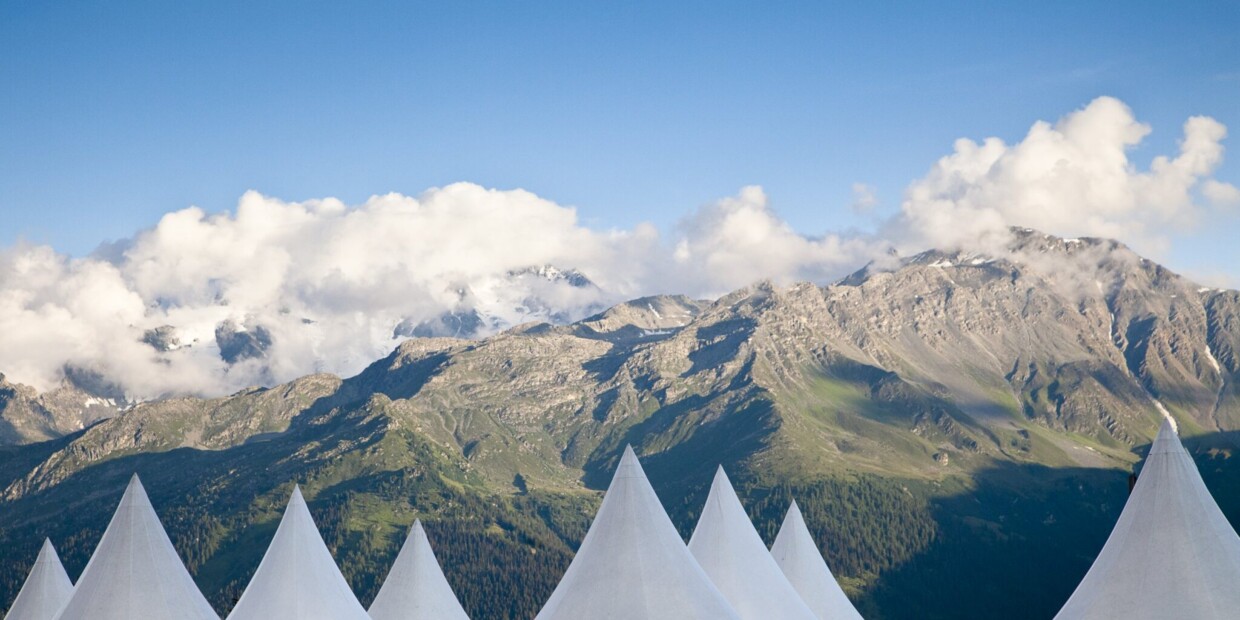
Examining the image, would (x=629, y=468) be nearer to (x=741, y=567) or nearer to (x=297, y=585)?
(x=741, y=567)

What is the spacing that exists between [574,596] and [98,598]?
743 inches

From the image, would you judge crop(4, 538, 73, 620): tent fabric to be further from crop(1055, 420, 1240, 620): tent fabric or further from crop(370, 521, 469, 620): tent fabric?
crop(1055, 420, 1240, 620): tent fabric

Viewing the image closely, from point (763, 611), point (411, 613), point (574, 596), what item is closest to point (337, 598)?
point (411, 613)

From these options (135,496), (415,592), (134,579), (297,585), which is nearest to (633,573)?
(297,585)

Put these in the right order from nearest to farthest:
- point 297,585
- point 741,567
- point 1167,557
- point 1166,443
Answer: point 1167,557 → point 1166,443 → point 297,585 → point 741,567

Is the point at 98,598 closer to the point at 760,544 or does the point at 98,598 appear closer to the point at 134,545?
the point at 134,545

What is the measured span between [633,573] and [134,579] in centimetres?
2004

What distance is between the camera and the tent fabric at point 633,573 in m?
37.0

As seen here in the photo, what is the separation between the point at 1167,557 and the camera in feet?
118

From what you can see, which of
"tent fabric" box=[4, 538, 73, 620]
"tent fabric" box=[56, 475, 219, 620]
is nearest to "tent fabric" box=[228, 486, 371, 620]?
"tent fabric" box=[56, 475, 219, 620]

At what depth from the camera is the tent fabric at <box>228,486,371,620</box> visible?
4738cm

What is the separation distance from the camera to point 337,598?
48812 millimetres

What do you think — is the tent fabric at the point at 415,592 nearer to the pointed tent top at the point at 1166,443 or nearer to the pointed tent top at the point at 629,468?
the pointed tent top at the point at 629,468

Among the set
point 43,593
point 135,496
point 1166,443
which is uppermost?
point 135,496
